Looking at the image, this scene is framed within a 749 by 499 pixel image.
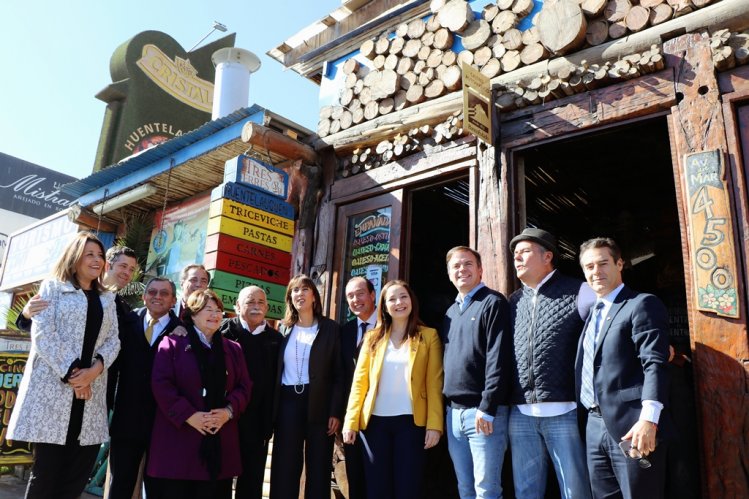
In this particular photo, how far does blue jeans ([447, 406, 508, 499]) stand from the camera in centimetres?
326

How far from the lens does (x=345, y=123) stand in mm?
6281

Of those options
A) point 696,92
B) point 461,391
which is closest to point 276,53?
point 696,92

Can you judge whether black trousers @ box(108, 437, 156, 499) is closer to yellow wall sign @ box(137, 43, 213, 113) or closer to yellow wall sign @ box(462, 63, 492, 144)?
yellow wall sign @ box(462, 63, 492, 144)

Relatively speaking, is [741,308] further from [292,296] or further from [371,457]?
[292,296]

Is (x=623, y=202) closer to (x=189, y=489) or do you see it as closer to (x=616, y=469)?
(x=616, y=469)

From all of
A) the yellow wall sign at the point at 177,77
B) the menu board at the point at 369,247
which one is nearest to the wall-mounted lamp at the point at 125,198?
the menu board at the point at 369,247

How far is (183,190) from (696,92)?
21.1 ft

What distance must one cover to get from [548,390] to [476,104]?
8.51 feet

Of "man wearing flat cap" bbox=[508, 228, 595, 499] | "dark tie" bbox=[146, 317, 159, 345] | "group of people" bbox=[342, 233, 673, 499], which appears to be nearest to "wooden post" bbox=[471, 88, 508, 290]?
"group of people" bbox=[342, 233, 673, 499]

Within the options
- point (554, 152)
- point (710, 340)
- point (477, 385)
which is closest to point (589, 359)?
point (477, 385)

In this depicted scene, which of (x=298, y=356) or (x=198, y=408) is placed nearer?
(x=198, y=408)

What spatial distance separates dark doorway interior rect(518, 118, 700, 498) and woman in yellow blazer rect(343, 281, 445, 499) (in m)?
2.37

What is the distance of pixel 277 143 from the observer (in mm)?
6094

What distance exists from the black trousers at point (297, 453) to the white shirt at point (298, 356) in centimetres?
9
